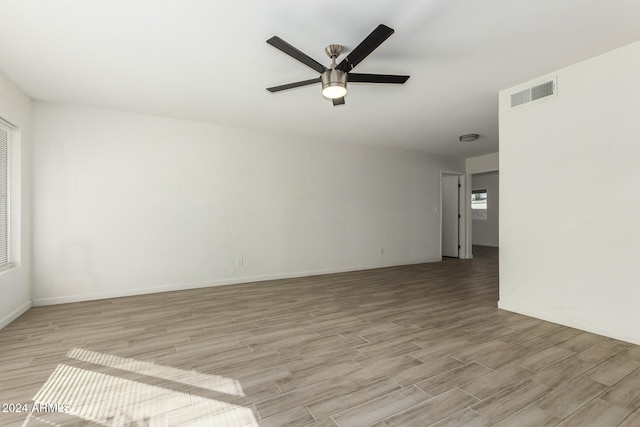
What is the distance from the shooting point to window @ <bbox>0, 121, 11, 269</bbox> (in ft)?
10.4

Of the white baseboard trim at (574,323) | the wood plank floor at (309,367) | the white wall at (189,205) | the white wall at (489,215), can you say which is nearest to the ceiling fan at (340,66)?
the wood plank floor at (309,367)

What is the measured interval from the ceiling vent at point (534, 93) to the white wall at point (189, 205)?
3.08m

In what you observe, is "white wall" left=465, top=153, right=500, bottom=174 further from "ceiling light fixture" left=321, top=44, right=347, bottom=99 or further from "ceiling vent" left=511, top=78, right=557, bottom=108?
"ceiling light fixture" left=321, top=44, right=347, bottom=99

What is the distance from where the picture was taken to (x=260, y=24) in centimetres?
220

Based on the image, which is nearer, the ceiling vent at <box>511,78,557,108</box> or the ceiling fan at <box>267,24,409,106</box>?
the ceiling fan at <box>267,24,409,106</box>

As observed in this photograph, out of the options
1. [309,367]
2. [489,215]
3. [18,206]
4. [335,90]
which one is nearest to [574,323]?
[309,367]

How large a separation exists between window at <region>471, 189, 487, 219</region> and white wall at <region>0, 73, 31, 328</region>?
1114 centimetres

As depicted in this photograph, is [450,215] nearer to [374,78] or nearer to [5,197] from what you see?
[374,78]

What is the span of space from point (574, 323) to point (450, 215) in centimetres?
498

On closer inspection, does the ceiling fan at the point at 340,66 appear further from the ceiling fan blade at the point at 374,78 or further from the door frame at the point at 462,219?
the door frame at the point at 462,219

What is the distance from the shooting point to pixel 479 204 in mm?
10117

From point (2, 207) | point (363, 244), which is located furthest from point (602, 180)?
point (2, 207)

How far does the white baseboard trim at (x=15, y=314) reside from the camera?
2.96 meters

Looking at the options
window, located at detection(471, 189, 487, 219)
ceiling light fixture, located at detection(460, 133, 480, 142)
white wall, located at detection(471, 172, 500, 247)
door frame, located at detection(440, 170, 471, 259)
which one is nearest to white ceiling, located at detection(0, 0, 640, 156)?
ceiling light fixture, located at detection(460, 133, 480, 142)
